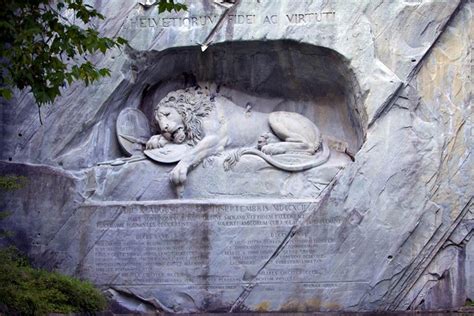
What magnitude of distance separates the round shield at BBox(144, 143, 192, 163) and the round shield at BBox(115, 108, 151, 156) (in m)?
0.26

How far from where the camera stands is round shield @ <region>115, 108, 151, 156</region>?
44.6ft

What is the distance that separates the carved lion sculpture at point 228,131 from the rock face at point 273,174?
10 centimetres

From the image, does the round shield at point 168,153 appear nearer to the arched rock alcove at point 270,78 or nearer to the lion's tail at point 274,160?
the lion's tail at point 274,160

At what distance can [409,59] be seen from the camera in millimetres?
12945

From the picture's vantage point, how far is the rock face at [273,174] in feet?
41.1

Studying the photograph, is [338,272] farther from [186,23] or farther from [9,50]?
[9,50]

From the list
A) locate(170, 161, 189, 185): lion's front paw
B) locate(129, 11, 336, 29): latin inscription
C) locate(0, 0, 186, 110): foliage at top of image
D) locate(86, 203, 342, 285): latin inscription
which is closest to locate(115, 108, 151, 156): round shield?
locate(170, 161, 189, 185): lion's front paw

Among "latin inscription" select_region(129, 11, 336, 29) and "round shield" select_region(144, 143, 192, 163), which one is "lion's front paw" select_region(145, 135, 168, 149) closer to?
"round shield" select_region(144, 143, 192, 163)

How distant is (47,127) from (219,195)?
2.64 m

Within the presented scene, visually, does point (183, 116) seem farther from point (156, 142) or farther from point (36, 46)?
point (36, 46)

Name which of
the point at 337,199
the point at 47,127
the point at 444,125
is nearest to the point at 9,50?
the point at 47,127

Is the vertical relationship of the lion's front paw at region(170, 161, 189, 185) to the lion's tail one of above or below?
below

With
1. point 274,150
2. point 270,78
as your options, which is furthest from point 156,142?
point 270,78

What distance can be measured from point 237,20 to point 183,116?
1.55 metres
